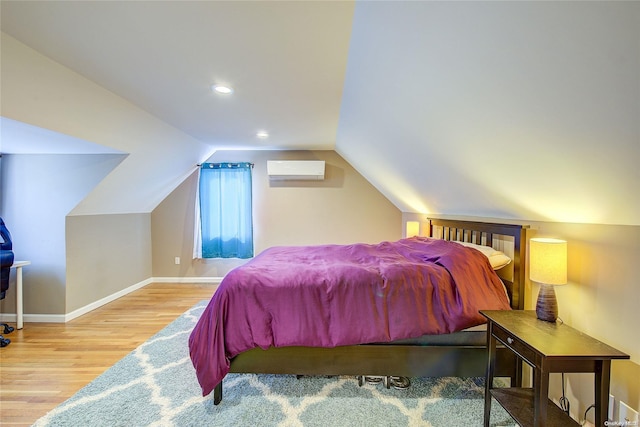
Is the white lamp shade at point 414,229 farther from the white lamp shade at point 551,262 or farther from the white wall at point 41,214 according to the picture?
the white wall at point 41,214

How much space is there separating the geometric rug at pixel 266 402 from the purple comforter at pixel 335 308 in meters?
0.29

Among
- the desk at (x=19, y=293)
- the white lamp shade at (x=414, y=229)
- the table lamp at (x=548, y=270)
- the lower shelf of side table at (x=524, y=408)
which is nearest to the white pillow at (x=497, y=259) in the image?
the table lamp at (x=548, y=270)

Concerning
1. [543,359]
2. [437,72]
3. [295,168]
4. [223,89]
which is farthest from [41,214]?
[543,359]

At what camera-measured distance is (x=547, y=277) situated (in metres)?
1.45

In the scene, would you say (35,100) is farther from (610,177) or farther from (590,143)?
(610,177)

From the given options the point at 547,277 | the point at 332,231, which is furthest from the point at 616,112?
the point at 332,231

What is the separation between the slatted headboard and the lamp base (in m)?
0.40

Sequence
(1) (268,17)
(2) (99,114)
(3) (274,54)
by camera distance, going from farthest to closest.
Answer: (2) (99,114), (3) (274,54), (1) (268,17)

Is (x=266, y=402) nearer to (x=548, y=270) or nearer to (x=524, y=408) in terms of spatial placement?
(x=524, y=408)

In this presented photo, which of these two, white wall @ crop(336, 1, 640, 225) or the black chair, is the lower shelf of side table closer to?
white wall @ crop(336, 1, 640, 225)

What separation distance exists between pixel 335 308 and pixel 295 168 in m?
2.93

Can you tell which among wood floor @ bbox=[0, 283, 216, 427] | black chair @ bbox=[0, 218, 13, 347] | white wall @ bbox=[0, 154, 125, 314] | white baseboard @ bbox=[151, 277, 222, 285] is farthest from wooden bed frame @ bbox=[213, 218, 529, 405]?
white baseboard @ bbox=[151, 277, 222, 285]

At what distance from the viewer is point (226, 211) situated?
446 centimetres

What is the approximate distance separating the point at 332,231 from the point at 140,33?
11.9 ft
